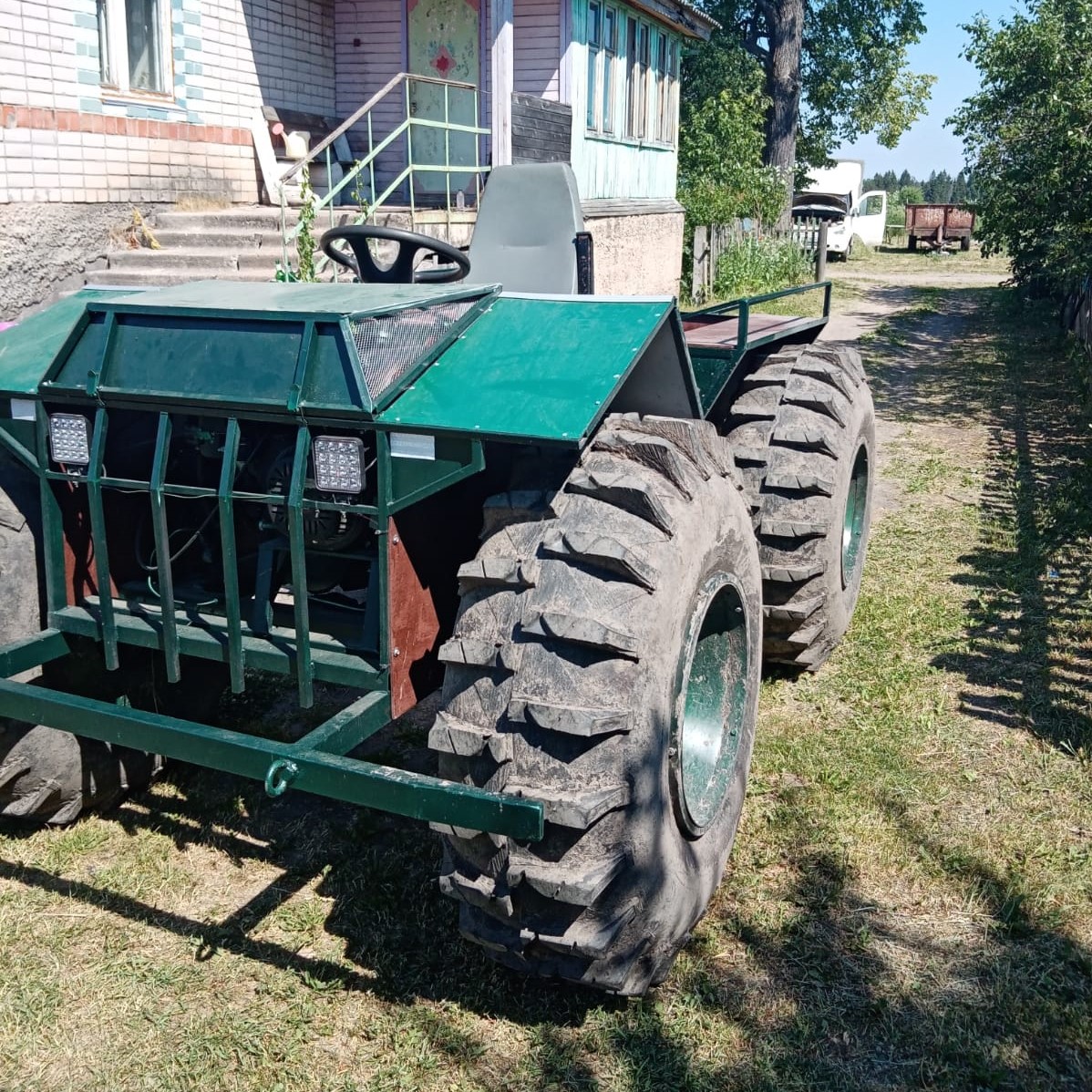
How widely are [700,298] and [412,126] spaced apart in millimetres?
6946

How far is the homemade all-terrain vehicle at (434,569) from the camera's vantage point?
2475 mm

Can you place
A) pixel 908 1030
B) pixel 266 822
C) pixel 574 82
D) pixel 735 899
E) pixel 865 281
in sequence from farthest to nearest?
pixel 865 281, pixel 574 82, pixel 266 822, pixel 735 899, pixel 908 1030

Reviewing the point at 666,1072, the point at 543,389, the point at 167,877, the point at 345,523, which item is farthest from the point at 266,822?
the point at 543,389

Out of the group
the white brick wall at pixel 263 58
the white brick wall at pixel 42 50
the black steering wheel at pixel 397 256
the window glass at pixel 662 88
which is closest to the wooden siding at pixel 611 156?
the window glass at pixel 662 88

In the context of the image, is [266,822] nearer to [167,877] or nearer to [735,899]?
[167,877]

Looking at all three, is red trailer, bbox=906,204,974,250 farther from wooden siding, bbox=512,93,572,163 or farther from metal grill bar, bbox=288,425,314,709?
metal grill bar, bbox=288,425,314,709

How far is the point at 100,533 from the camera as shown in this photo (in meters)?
2.92

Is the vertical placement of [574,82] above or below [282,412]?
above

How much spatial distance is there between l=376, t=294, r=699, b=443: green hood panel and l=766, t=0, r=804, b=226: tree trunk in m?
25.9

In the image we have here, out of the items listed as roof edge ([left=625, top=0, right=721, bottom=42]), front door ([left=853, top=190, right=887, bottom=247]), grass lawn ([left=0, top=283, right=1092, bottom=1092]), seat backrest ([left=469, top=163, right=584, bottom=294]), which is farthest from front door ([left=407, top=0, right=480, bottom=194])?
front door ([left=853, top=190, right=887, bottom=247])

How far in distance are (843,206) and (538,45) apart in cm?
2042

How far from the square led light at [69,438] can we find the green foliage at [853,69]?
3150cm

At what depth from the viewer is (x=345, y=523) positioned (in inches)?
119

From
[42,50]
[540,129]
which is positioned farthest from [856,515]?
[540,129]
